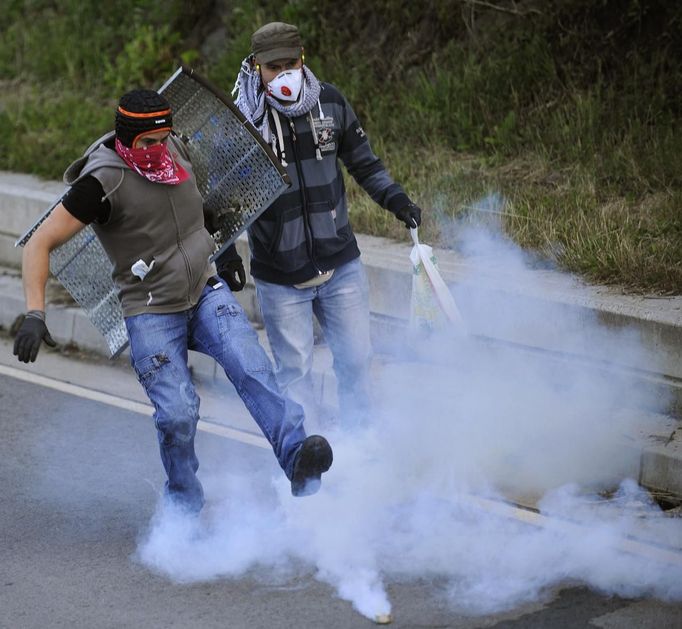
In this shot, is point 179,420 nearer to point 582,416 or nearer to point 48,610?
point 48,610

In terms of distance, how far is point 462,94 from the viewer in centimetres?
935

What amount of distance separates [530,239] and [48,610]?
3.76m

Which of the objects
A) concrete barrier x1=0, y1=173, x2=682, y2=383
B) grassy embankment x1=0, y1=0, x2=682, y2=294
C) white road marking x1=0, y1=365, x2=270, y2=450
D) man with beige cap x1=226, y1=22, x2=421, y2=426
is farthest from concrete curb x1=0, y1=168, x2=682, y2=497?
man with beige cap x1=226, y1=22, x2=421, y2=426

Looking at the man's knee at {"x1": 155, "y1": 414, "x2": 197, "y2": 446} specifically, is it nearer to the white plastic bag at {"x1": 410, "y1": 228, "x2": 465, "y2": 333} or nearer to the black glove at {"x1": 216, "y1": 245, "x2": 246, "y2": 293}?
the black glove at {"x1": 216, "y1": 245, "x2": 246, "y2": 293}

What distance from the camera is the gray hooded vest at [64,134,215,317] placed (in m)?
4.52

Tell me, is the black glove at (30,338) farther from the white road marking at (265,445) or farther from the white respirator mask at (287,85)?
the white road marking at (265,445)

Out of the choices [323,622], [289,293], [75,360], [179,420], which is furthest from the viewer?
[75,360]

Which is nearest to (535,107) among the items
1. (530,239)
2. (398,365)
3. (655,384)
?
(530,239)

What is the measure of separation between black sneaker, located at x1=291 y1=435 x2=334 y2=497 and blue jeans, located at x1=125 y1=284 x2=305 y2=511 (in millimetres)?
41

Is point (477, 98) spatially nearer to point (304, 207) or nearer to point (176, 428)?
point (304, 207)

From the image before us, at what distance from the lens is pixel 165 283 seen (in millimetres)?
4668

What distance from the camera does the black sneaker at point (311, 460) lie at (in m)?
4.55

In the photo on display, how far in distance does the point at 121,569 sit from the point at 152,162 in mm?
1595

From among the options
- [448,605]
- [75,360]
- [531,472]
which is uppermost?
[448,605]
